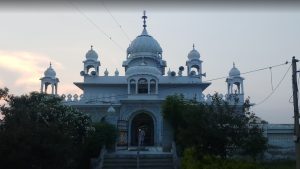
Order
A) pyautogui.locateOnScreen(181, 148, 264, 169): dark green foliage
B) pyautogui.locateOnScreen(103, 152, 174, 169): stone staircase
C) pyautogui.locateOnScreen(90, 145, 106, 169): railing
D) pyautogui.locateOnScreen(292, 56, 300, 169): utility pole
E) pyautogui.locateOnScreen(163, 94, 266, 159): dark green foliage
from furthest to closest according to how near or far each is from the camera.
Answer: pyautogui.locateOnScreen(103, 152, 174, 169): stone staircase
pyautogui.locateOnScreen(90, 145, 106, 169): railing
pyautogui.locateOnScreen(163, 94, 266, 159): dark green foliage
pyautogui.locateOnScreen(292, 56, 300, 169): utility pole
pyautogui.locateOnScreen(181, 148, 264, 169): dark green foliage

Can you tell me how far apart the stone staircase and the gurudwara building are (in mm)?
5746

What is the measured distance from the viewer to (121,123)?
29.6 m

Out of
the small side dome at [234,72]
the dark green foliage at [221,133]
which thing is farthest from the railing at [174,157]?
the small side dome at [234,72]

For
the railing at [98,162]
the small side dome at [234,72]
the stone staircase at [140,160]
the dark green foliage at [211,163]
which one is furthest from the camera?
the small side dome at [234,72]

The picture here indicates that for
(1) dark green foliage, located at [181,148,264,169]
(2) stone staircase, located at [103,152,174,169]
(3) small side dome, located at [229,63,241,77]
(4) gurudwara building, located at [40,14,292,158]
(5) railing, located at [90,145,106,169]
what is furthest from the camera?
(3) small side dome, located at [229,63,241,77]

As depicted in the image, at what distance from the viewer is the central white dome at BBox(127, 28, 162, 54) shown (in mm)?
42300

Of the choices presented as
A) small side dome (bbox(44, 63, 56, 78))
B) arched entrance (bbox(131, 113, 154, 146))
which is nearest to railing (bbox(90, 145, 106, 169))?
arched entrance (bbox(131, 113, 154, 146))

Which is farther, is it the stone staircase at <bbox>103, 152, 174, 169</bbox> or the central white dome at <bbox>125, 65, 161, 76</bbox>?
the central white dome at <bbox>125, 65, 161, 76</bbox>

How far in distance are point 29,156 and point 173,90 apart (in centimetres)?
2352

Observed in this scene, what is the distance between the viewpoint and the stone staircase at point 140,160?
21922mm

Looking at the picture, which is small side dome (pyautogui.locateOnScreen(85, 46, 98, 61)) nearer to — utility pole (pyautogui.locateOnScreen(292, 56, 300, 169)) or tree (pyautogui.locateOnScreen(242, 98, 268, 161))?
tree (pyautogui.locateOnScreen(242, 98, 268, 161))

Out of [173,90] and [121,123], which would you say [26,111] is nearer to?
[121,123]

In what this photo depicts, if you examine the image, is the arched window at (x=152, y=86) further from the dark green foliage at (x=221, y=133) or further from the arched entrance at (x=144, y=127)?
the dark green foliage at (x=221, y=133)

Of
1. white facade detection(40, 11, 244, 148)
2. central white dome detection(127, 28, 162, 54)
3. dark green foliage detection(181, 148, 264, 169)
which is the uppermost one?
central white dome detection(127, 28, 162, 54)
